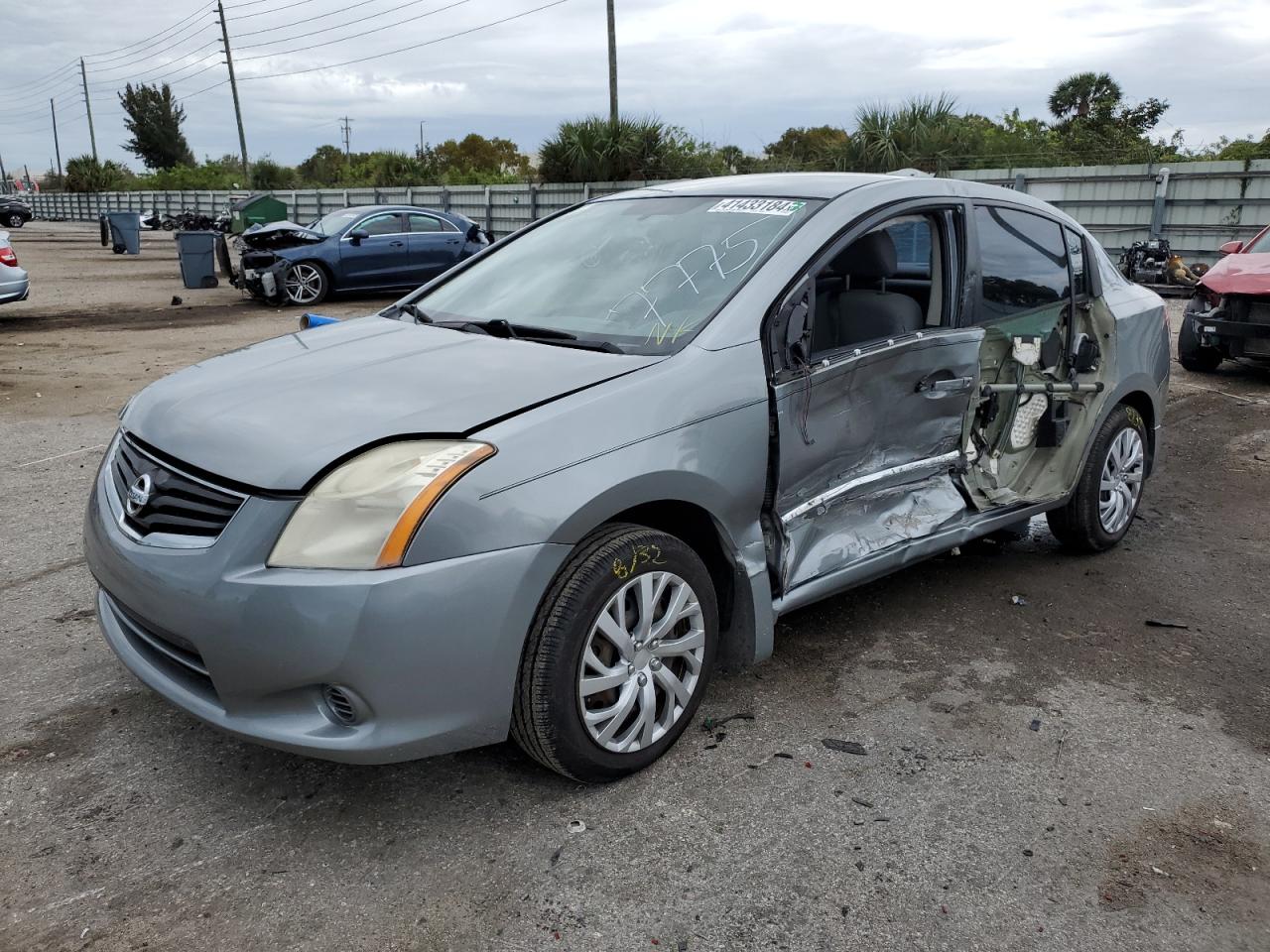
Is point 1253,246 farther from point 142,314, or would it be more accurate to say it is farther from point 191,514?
point 142,314

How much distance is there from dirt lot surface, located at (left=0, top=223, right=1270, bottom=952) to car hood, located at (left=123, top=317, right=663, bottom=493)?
3.09 feet

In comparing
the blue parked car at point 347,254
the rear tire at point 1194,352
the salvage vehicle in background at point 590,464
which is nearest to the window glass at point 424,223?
the blue parked car at point 347,254

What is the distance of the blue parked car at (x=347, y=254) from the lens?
15922 millimetres

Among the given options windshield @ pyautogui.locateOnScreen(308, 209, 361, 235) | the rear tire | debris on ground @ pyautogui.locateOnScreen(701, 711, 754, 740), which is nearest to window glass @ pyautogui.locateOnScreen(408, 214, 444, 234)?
windshield @ pyautogui.locateOnScreen(308, 209, 361, 235)

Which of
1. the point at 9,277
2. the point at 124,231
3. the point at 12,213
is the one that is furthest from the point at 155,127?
the point at 9,277

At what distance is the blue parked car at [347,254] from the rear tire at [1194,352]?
9621 mm

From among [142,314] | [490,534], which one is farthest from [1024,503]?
[142,314]

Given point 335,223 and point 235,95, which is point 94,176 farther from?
point 335,223

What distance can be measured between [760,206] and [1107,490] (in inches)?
91.1

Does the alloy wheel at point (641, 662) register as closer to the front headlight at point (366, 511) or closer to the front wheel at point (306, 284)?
the front headlight at point (366, 511)

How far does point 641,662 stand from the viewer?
9.36ft

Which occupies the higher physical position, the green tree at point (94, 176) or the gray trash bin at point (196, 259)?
the green tree at point (94, 176)

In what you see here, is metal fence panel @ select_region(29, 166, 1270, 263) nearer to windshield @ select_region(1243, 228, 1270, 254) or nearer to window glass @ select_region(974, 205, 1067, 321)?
windshield @ select_region(1243, 228, 1270, 254)

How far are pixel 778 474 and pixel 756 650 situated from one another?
0.55m
